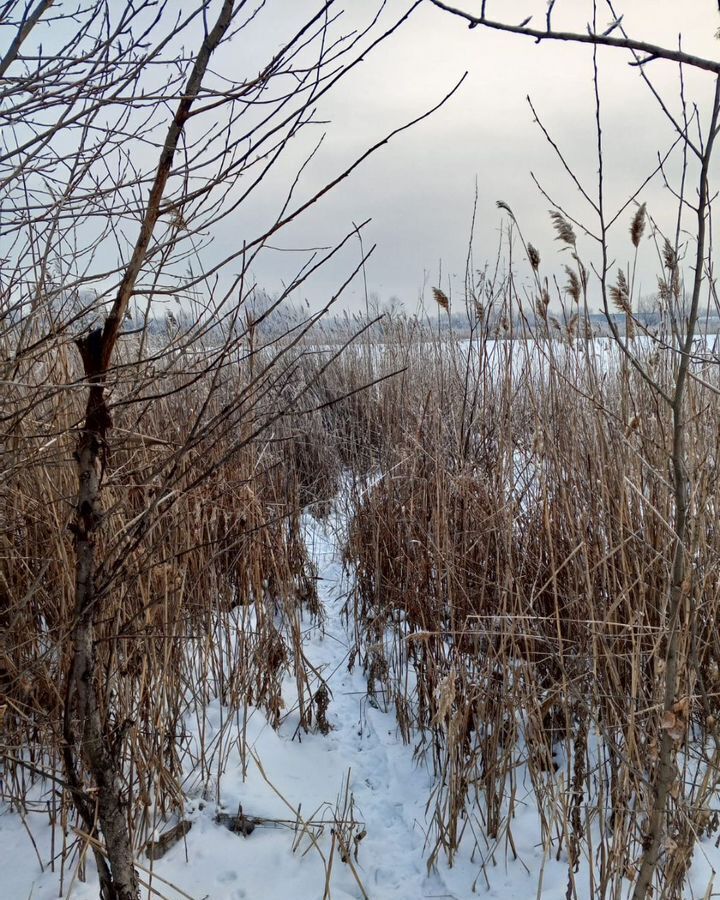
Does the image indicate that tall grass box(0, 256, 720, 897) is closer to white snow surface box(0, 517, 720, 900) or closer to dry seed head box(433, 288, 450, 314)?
white snow surface box(0, 517, 720, 900)

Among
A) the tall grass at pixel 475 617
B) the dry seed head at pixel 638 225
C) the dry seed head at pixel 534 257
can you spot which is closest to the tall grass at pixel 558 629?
the tall grass at pixel 475 617

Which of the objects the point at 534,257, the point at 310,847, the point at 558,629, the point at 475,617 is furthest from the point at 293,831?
the point at 534,257

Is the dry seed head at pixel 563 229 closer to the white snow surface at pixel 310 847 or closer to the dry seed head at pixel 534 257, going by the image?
the dry seed head at pixel 534 257

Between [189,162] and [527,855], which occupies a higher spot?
[189,162]

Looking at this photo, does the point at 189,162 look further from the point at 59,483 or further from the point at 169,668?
the point at 169,668

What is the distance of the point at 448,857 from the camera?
1756 millimetres

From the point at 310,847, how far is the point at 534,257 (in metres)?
1.73

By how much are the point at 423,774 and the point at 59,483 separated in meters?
1.46

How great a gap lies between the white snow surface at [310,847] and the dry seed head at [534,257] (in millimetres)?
1476

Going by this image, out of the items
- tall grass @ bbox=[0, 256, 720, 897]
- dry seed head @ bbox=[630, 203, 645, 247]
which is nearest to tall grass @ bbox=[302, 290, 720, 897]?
tall grass @ bbox=[0, 256, 720, 897]

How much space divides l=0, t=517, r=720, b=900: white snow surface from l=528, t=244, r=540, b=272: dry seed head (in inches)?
58.1

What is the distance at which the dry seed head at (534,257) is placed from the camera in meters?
1.86

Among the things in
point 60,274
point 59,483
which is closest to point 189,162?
point 60,274

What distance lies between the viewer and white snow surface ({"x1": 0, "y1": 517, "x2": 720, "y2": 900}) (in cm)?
159
